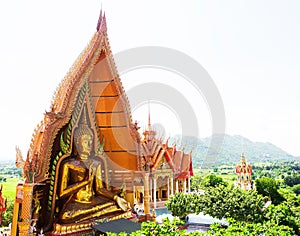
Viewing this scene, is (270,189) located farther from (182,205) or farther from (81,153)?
(81,153)

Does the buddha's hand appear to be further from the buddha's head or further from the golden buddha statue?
the buddha's head

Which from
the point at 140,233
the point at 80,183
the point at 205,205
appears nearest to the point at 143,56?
the point at 80,183

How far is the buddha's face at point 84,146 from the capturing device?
8312 mm

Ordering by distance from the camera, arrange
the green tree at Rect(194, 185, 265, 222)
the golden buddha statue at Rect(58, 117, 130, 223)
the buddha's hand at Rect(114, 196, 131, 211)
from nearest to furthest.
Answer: the golden buddha statue at Rect(58, 117, 130, 223) → the buddha's hand at Rect(114, 196, 131, 211) → the green tree at Rect(194, 185, 265, 222)

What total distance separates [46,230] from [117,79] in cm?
451

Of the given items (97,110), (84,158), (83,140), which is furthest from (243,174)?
(83,140)

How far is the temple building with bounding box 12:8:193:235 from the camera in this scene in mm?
6902

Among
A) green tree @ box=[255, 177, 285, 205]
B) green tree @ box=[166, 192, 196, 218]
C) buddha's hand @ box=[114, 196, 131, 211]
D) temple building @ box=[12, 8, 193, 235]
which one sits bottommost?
green tree @ box=[255, 177, 285, 205]

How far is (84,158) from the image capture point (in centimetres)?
837

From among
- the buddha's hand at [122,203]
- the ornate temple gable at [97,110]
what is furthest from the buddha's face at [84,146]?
the buddha's hand at [122,203]

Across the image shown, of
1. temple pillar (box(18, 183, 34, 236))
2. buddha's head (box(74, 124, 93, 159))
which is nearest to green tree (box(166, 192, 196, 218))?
buddha's head (box(74, 124, 93, 159))

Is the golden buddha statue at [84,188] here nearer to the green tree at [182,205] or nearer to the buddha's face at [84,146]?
the buddha's face at [84,146]

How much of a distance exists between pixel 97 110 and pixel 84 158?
5.52ft

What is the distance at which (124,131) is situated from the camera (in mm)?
9352
